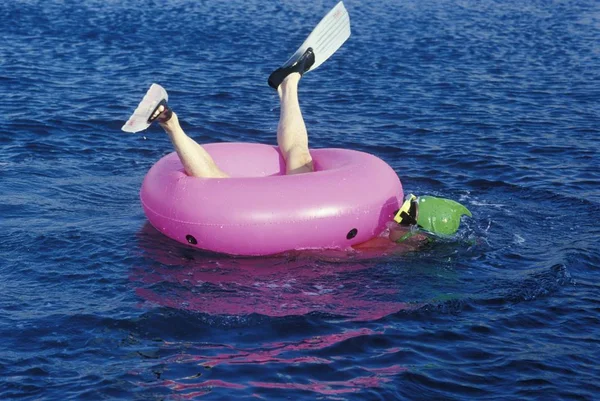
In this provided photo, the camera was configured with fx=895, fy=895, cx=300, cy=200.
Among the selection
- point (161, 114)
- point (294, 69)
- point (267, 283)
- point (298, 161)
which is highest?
point (294, 69)

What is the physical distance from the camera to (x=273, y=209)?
7.16m

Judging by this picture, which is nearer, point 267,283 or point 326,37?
point 267,283

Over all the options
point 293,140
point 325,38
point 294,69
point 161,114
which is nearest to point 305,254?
point 293,140

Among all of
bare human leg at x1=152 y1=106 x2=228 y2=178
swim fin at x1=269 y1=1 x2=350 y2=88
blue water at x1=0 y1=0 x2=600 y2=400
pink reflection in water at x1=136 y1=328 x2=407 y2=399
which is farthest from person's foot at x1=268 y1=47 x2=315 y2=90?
pink reflection in water at x1=136 y1=328 x2=407 y2=399

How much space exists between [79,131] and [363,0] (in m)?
12.4

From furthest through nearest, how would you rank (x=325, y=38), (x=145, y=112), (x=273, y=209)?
(x=325, y=38)
(x=145, y=112)
(x=273, y=209)

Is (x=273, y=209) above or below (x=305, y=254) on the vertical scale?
above

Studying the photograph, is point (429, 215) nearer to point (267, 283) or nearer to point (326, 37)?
point (267, 283)

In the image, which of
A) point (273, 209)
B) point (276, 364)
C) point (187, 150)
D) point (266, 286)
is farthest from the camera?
point (187, 150)

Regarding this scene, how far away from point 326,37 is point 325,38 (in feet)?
0.08

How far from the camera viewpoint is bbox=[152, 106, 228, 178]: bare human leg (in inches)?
293

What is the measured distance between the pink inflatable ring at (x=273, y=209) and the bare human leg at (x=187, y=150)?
122 mm

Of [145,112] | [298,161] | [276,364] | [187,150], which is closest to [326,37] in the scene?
[298,161]

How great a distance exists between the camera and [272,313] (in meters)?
6.48
